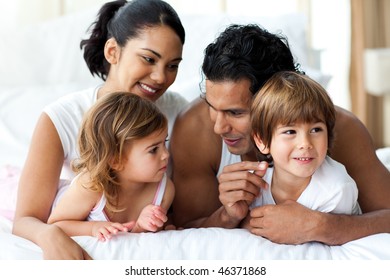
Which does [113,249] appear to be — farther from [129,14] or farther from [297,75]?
[129,14]

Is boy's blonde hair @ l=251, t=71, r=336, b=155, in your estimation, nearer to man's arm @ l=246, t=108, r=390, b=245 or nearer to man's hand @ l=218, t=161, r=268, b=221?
man's hand @ l=218, t=161, r=268, b=221

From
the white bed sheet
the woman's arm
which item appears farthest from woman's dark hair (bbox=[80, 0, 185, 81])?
the white bed sheet

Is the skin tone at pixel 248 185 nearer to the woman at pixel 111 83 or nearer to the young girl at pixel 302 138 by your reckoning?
the young girl at pixel 302 138

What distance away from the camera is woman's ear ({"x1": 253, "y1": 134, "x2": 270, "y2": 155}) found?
1596 mm

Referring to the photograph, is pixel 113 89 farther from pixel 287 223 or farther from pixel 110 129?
pixel 287 223

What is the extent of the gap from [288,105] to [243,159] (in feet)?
1.23

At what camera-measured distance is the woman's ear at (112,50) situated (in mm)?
1913

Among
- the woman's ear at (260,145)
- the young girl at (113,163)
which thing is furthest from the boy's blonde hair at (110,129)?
the woman's ear at (260,145)

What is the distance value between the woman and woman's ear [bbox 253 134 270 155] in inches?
14.0

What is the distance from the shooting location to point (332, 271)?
141 centimetres

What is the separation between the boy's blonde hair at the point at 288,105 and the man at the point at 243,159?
7cm

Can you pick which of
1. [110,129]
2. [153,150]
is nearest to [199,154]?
[153,150]

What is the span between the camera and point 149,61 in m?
1.83

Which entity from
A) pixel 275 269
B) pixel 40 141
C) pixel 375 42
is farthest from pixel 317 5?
pixel 275 269
